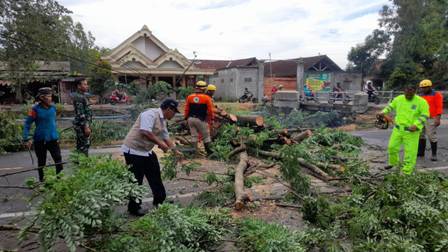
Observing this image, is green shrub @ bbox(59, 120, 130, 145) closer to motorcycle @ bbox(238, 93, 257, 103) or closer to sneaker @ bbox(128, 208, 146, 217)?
sneaker @ bbox(128, 208, 146, 217)

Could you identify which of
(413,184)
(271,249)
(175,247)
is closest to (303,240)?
(271,249)

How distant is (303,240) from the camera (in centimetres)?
336

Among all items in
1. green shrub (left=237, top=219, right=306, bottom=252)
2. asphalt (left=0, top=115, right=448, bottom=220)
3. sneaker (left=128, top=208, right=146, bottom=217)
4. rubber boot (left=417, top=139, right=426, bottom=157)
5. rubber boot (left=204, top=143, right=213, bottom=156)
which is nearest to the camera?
green shrub (left=237, top=219, right=306, bottom=252)

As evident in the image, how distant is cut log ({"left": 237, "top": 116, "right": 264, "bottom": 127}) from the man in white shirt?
4.79 meters

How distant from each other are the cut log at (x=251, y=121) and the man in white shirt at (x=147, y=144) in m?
4.79

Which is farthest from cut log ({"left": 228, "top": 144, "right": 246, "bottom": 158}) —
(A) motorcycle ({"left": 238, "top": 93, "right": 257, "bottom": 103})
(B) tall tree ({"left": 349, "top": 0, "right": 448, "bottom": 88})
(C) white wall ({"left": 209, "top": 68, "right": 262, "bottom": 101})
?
(C) white wall ({"left": 209, "top": 68, "right": 262, "bottom": 101})

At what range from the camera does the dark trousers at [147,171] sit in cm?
424

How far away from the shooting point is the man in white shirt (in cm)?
414

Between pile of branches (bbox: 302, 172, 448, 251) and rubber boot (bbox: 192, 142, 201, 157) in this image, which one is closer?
pile of branches (bbox: 302, 172, 448, 251)

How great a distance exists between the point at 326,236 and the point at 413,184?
149cm

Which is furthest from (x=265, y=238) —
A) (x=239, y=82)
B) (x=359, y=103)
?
(x=239, y=82)

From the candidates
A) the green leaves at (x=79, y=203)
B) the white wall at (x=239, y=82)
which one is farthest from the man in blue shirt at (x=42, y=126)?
the white wall at (x=239, y=82)

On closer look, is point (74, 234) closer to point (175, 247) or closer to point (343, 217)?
point (175, 247)

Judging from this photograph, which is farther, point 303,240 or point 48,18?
point 48,18
